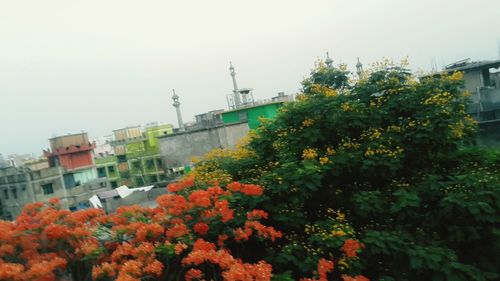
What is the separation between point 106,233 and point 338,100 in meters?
4.82

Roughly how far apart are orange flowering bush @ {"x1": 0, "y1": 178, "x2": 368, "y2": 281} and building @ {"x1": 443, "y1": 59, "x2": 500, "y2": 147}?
850 cm

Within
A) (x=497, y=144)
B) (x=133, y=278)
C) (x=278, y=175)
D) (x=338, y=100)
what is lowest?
(x=497, y=144)

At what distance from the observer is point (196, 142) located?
27828 mm

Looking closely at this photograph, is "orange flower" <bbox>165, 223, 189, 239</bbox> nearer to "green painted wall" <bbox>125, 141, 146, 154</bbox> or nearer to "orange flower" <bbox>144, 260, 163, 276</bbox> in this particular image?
"orange flower" <bbox>144, 260, 163, 276</bbox>

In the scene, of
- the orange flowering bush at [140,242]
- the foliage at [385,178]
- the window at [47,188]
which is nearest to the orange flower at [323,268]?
the orange flowering bush at [140,242]

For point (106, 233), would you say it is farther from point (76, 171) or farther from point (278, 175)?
point (76, 171)

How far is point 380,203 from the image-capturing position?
658 centimetres

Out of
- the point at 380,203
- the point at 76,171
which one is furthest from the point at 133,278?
the point at 76,171

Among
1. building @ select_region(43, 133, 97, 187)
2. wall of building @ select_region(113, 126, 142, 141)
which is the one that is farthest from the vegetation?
wall of building @ select_region(113, 126, 142, 141)

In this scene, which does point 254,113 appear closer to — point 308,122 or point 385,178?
point 308,122

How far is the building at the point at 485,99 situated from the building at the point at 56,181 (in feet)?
69.9

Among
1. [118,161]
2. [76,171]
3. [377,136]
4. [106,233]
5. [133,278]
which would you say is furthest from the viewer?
[118,161]

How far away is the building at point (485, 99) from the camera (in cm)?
1346

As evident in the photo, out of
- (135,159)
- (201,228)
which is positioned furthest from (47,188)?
→ (201,228)
